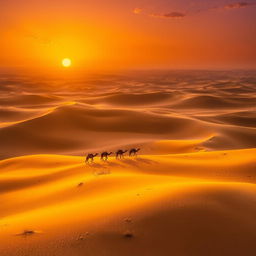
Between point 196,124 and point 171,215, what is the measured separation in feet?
48.6

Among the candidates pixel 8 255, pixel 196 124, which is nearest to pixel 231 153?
pixel 8 255

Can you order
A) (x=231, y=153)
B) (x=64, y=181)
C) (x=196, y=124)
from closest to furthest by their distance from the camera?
(x=64, y=181) → (x=231, y=153) → (x=196, y=124)

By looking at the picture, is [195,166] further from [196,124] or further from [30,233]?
[196,124]

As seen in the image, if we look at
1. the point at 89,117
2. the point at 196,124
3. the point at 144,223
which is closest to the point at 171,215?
the point at 144,223

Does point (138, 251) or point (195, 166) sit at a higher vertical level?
point (138, 251)

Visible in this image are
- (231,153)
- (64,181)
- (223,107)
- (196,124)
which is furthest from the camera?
(223,107)

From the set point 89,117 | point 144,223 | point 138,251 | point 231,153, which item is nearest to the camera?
point 138,251

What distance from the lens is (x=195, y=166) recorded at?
251 inches

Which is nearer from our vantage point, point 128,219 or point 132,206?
point 128,219

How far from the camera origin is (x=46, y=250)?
2594 millimetres

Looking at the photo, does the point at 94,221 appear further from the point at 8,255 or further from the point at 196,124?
the point at 196,124

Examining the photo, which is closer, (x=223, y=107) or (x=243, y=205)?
(x=243, y=205)

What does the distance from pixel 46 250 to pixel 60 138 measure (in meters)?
13.7

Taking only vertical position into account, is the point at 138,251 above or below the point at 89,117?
above
